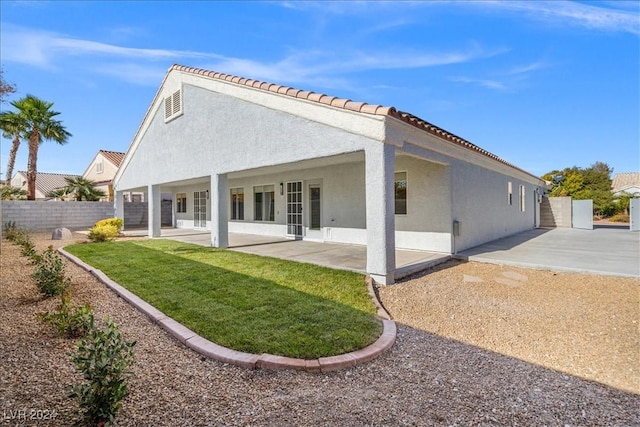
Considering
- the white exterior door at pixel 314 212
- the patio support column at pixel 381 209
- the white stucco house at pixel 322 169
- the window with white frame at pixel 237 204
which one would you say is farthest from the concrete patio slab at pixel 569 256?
the window with white frame at pixel 237 204

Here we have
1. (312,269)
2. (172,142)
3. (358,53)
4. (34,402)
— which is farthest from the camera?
(172,142)

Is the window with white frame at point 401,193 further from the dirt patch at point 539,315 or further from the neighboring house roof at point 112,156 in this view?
the neighboring house roof at point 112,156

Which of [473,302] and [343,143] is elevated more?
[343,143]

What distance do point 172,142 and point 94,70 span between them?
4.06 meters

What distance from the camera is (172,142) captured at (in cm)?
1580

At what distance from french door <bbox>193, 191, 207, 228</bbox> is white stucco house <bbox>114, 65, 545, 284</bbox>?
3.29 metres

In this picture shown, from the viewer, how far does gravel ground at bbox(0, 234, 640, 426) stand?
118 inches

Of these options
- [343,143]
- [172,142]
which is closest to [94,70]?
[172,142]

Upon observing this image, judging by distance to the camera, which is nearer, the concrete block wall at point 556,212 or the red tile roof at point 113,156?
the concrete block wall at point 556,212

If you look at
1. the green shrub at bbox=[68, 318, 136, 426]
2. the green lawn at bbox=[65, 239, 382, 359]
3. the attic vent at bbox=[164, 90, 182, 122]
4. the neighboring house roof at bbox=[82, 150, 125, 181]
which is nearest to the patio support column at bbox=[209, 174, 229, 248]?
the green lawn at bbox=[65, 239, 382, 359]

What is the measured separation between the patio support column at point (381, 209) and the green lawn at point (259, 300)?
60cm

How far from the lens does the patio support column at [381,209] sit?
7.21m

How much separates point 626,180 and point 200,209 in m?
74.8

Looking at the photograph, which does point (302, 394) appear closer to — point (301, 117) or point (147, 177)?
point (301, 117)
